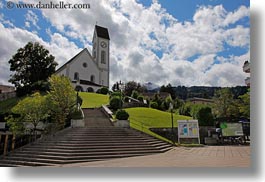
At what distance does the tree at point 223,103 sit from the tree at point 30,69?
16236 mm

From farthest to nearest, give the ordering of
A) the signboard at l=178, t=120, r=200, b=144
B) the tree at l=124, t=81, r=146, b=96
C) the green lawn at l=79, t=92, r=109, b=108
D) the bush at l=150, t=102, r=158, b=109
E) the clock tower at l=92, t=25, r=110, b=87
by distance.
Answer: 1. the clock tower at l=92, t=25, r=110, b=87
2. the tree at l=124, t=81, r=146, b=96
3. the bush at l=150, t=102, r=158, b=109
4. the green lawn at l=79, t=92, r=109, b=108
5. the signboard at l=178, t=120, r=200, b=144

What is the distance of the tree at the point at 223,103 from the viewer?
23.3 metres

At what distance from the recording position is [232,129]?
1447cm

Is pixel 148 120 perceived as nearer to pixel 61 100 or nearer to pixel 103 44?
pixel 61 100

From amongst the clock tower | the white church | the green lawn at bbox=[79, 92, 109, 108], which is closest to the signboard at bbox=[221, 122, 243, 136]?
the green lawn at bbox=[79, 92, 109, 108]

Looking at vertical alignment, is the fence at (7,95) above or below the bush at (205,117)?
above

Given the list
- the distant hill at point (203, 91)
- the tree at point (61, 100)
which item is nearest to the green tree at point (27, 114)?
the tree at point (61, 100)

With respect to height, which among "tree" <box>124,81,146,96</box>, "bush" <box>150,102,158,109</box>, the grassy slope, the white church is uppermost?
the white church

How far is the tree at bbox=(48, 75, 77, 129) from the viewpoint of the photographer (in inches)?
503

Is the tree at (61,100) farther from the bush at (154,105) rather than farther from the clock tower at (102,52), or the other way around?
the clock tower at (102,52)

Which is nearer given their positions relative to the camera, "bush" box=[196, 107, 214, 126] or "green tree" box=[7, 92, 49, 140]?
"green tree" box=[7, 92, 49, 140]

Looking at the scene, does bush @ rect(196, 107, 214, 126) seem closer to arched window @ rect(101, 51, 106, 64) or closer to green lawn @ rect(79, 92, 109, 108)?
green lawn @ rect(79, 92, 109, 108)

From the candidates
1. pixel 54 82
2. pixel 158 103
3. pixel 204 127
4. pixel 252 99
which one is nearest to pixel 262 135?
pixel 252 99

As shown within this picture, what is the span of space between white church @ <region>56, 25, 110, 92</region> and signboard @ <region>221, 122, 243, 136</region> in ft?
73.1
